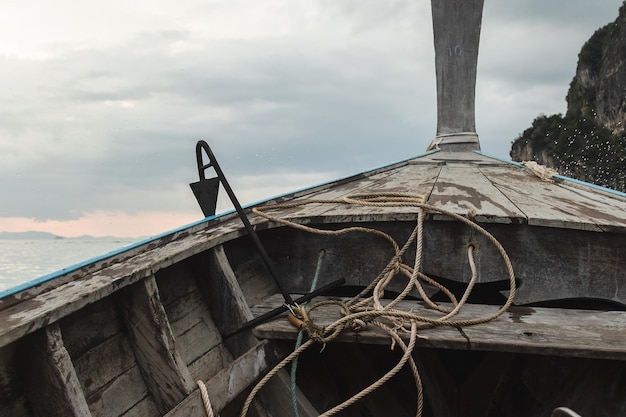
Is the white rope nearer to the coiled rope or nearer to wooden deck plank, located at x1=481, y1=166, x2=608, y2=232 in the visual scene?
the coiled rope

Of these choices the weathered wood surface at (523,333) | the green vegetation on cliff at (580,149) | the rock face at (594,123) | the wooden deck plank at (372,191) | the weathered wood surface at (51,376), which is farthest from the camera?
the rock face at (594,123)

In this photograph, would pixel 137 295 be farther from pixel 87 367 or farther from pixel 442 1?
pixel 442 1

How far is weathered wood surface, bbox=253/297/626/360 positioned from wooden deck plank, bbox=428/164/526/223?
0.39 meters

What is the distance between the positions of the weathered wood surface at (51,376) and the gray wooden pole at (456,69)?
3962 millimetres

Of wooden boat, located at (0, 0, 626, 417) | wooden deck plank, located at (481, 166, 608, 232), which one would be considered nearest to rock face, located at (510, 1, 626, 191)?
wooden deck plank, located at (481, 166, 608, 232)

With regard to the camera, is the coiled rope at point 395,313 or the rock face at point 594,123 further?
the rock face at point 594,123

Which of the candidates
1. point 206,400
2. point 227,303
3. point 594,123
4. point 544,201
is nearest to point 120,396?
point 206,400

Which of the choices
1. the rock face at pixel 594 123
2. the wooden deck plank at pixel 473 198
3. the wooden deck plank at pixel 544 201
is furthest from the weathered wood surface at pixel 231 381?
the rock face at pixel 594 123

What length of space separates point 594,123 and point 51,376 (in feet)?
163

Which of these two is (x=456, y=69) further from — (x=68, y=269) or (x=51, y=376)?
(x=51, y=376)

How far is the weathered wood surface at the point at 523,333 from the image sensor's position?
1.69m

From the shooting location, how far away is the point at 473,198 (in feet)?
8.80

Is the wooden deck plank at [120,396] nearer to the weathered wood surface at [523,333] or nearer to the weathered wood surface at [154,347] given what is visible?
the weathered wood surface at [154,347]

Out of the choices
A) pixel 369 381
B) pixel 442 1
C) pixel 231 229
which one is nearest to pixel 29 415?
pixel 231 229
